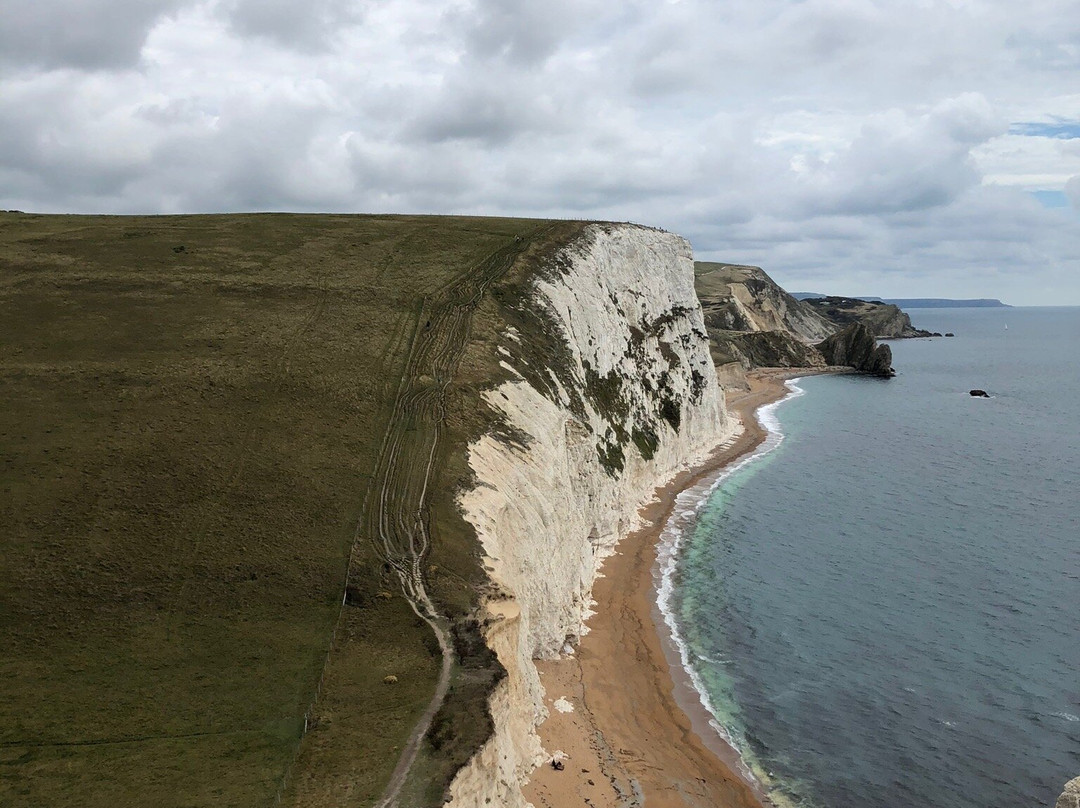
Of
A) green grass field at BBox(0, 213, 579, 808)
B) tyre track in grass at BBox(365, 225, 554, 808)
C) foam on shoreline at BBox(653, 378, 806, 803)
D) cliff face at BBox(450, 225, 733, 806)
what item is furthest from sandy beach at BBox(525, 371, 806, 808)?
green grass field at BBox(0, 213, 579, 808)

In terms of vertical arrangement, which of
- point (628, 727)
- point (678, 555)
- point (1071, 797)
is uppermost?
point (1071, 797)

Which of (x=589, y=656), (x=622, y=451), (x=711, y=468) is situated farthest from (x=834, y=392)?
(x=589, y=656)

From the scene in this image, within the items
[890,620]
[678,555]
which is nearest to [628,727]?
[890,620]

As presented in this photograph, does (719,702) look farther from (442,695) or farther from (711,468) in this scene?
(711,468)

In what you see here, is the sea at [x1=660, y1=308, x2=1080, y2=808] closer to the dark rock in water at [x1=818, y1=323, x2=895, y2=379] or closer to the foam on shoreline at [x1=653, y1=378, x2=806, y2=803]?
the foam on shoreline at [x1=653, y1=378, x2=806, y2=803]

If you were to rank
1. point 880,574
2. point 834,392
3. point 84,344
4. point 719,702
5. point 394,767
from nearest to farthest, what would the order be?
point 394,767 < point 719,702 < point 84,344 < point 880,574 < point 834,392

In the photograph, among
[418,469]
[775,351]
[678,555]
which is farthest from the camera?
[775,351]

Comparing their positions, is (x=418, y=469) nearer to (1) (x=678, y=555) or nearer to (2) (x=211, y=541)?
(2) (x=211, y=541)
